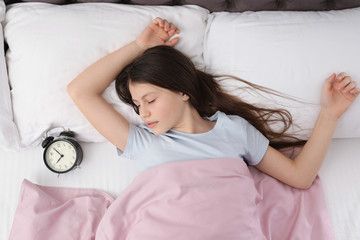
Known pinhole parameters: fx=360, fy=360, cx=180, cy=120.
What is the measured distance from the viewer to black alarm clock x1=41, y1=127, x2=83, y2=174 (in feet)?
4.19

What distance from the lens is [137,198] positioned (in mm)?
1168

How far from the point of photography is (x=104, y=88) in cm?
126

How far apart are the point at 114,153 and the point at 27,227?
0.39m

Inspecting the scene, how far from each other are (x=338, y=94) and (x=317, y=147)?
201 mm

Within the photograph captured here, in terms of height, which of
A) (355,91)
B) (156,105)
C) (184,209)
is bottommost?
(184,209)

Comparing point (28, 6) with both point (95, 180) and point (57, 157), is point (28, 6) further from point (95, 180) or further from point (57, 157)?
point (95, 180)

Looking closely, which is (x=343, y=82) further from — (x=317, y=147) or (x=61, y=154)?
(x=61, y=154)

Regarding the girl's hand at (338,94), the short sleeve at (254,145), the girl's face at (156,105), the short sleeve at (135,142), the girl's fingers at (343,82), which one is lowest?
the short sleeve at (135,142)

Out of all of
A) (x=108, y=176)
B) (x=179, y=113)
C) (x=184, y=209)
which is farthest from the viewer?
(x=108, y=176)

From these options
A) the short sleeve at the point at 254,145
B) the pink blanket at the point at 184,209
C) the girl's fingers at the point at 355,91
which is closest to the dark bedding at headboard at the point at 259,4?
the girl's fingers at the point at 355,91

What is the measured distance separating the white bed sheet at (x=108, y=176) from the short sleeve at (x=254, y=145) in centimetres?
27

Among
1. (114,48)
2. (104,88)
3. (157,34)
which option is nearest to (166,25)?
(157,34)

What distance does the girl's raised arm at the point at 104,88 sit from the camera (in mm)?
1215

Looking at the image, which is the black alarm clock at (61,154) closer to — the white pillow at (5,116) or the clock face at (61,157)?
the clock face at (61,157)
